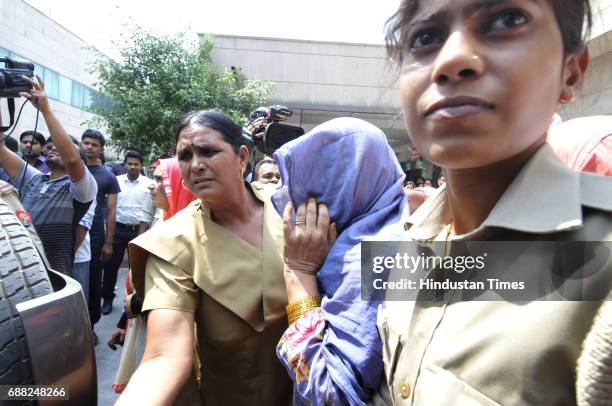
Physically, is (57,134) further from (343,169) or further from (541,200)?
(541,200)

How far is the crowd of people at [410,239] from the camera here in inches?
25.5

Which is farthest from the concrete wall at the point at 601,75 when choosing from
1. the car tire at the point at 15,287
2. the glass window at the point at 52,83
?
the glass window at the point at 52,83

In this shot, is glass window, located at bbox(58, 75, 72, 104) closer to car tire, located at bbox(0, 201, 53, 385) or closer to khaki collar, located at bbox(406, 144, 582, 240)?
car tire, located at bbox(0, 201, 53, 385)

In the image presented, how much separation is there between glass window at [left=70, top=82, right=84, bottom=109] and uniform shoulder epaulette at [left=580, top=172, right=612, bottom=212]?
2301 cm

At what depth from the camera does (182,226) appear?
64.9 inches

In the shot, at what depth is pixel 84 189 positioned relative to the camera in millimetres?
3154

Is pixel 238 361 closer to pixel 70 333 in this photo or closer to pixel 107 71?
pixel 70 333

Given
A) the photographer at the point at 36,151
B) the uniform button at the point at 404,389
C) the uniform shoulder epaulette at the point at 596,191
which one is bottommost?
the uniform button at the point at 404,389

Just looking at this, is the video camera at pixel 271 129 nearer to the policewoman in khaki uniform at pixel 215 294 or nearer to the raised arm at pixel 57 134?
the policewoman in khaki uniform at pixel 215 294

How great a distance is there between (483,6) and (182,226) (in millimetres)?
1255

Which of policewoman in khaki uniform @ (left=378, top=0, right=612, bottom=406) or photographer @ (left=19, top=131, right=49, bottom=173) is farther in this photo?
photographer @ (left=19, top=131, right=49, bottom=173)

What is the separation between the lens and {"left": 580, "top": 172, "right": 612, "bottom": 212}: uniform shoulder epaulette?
635 mm

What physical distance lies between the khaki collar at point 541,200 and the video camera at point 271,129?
173cm

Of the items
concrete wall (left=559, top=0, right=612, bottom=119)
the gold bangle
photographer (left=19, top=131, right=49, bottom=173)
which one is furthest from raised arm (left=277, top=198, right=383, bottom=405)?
concrete wall (left=559, top=0, right=612, bottom=119)
